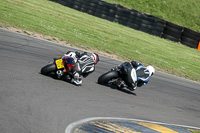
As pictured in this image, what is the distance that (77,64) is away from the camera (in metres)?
8.74

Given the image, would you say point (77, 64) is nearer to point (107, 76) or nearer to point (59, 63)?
point (59, 63)

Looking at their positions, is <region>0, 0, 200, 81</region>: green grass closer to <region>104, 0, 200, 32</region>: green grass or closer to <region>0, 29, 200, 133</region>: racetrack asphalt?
<region>0, 29, 200, 133</region>: racetrack asphalt

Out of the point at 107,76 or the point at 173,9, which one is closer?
the point at 107,76

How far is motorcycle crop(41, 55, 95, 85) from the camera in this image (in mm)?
8586

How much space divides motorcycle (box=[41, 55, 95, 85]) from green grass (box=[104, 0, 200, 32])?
2243 centimetres

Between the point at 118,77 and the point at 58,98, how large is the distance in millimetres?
3170

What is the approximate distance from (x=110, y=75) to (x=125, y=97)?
818mm

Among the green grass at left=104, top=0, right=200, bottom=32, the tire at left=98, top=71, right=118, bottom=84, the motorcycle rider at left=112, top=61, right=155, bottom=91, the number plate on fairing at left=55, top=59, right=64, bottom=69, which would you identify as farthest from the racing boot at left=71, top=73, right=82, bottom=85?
the green grass at left=104, top=0, right=200, bottom=32

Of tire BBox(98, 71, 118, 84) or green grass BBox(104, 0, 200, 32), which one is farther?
green grass BBox(104, 0, 200, 32)

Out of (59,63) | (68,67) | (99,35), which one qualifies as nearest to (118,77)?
(68,67)

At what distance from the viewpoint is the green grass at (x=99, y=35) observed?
1645 centimetres

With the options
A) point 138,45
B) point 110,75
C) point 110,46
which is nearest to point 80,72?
point 110,75

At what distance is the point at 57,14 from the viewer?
72.0ft

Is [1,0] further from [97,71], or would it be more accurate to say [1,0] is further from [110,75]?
[110,75]
